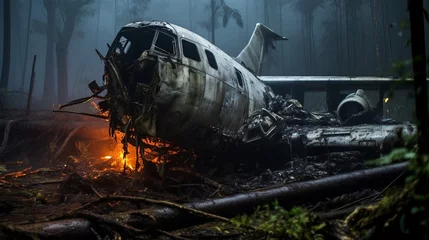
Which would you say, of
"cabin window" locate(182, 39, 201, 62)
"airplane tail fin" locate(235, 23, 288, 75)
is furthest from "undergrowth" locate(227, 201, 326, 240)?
"airplane tail fin" locate(235, 23, 288, 75)

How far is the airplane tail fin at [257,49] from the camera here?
15.6 metres

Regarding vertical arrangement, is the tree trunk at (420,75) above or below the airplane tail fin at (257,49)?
below

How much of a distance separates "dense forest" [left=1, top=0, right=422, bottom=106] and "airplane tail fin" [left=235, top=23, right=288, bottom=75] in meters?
6.69

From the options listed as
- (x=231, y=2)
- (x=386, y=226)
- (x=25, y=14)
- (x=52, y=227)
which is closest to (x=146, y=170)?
(x=52, y=227)

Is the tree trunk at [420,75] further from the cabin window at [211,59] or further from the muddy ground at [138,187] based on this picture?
the cabin window at [211,59]

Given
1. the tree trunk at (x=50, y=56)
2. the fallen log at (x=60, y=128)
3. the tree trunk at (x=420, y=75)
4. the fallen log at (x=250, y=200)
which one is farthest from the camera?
the tree trunk at (x=50, y=56)

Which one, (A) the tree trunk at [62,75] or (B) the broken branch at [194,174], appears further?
(A) the tree trunk at [62,75]

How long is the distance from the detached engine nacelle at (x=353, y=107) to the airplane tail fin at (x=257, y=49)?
4975mm

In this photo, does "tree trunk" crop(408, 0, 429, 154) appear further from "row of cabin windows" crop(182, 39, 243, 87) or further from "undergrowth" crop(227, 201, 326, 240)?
"row of cabin windows" crop(182, 39, 243, 87)

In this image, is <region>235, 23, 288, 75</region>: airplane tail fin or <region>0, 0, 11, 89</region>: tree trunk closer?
<region>235, 23, 288, 75</region>: airplane tail fin

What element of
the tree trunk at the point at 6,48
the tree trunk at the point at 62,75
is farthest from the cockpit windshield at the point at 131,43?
the tree trunk at the point at 62,75

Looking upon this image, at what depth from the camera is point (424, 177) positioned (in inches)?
77.1

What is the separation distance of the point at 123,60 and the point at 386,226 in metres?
7.45

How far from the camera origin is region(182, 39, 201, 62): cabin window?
8.36 meters
